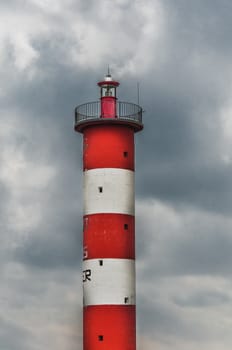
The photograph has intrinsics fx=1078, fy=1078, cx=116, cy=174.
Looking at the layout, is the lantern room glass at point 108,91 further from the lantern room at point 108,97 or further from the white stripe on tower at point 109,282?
the white stripe on tower at point 109,282

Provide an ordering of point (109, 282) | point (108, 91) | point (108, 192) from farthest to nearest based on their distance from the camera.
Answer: point (108, 91) → point (108, 192) → point (109, 282)

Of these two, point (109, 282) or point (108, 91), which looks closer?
point (109, 282)

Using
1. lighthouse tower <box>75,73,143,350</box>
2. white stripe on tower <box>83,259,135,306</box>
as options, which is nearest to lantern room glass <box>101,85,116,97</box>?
lighthouse tower <box>75,73,143,350</box>

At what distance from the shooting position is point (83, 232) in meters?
51.0

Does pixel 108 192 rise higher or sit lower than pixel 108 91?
lower

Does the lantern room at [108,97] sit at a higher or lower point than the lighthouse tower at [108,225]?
higher

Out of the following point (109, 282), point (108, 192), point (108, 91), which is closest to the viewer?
point (109, 282)

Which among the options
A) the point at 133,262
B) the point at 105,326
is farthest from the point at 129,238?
the point at 105,326

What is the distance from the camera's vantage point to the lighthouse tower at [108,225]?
163 feet

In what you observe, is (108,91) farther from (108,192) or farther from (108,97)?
(108,192)

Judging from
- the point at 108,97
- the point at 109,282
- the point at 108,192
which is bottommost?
the point at 109,282

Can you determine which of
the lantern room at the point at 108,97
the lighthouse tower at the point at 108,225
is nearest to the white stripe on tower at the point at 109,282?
the lighthouse tower at the point at 108,225

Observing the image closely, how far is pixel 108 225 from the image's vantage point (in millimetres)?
50031

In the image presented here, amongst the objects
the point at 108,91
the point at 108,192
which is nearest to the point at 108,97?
the point at 108,91
